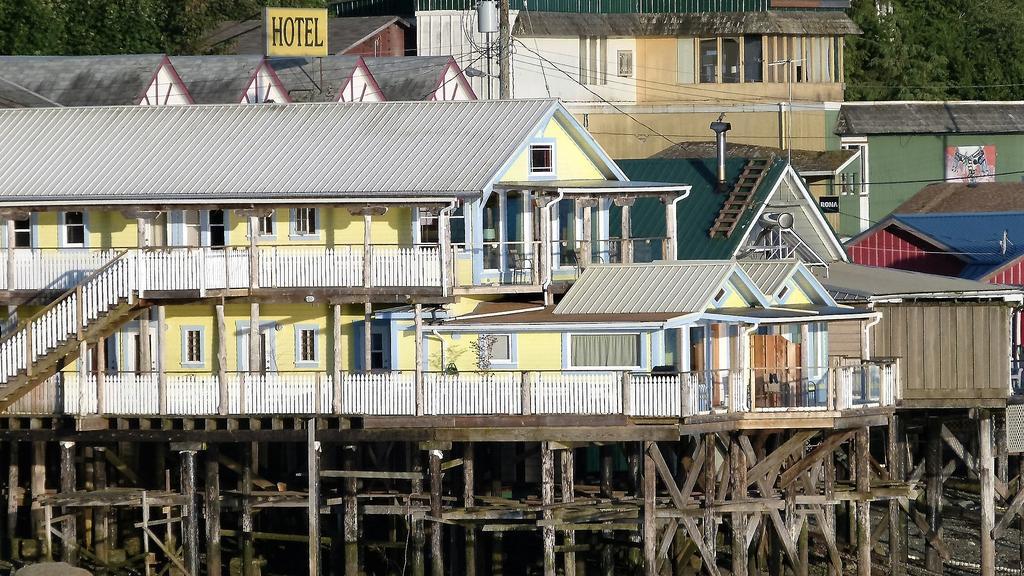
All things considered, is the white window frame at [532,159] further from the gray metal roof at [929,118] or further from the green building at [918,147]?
the gray metal roof at [929,118]

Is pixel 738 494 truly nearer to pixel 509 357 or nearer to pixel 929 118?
pixel 509 357

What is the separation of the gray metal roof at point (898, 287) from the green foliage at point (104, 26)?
3497 cm

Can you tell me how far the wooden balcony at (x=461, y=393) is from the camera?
145 feet

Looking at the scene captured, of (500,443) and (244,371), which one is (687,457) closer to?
(500,443)

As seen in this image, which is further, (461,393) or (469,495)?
(469,495)

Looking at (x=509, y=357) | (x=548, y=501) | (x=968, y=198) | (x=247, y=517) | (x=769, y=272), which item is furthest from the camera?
(x=968, y=198)

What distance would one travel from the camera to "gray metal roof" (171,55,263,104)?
70125 mm

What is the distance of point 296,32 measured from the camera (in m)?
71.8

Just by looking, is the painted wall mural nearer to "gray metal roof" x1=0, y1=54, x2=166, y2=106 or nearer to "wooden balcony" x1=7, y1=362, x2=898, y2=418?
"gray metal roof" x1=0, y1=54, x2=166, y2=106

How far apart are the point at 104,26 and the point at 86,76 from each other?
1363 centimetres

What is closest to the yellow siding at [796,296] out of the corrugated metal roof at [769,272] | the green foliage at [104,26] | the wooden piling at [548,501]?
the corrugated metal roof at [769,272]

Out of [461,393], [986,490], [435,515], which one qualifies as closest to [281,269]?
[461,393]

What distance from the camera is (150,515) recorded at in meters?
52.2

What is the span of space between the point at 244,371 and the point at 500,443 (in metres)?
5.62
